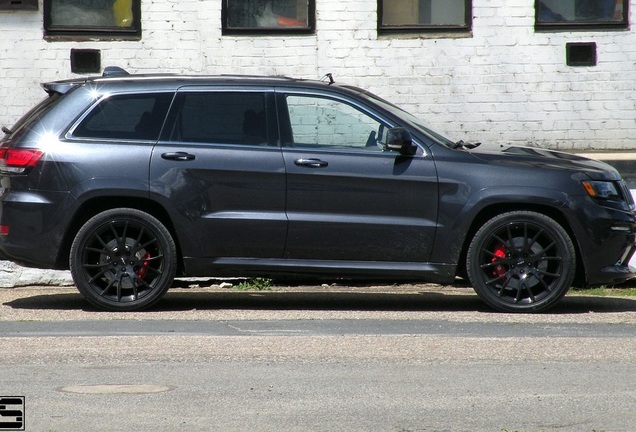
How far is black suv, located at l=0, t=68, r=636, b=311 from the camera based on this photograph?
9.42m

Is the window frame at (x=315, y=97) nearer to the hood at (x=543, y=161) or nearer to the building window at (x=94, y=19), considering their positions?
the hood at (x=543, y=161)

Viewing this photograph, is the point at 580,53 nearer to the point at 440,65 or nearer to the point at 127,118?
the point at 440,65

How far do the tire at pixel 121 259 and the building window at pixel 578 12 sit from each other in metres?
6.08

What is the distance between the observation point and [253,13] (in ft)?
44.7

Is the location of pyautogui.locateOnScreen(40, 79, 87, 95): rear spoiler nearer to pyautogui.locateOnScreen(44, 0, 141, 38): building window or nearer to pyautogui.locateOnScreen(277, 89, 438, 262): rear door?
pyautogui.locateOnScreen(277, 89, 438, 262): rear door

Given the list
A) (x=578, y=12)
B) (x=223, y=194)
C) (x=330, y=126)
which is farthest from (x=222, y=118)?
(x=578, y=12)

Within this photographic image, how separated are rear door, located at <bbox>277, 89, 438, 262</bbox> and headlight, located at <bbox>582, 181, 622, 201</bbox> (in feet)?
4.01

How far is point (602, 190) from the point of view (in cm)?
960

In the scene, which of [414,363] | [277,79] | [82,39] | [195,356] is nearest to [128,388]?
[195,356]

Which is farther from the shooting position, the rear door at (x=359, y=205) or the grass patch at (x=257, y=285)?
the grass patch at (x=257, y=285)

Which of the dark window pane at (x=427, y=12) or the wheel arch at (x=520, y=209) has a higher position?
the dark window pane at (x=427, y=12)

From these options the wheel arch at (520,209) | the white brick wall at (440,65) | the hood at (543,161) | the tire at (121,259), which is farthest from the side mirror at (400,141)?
the white brick wall at (440,65)

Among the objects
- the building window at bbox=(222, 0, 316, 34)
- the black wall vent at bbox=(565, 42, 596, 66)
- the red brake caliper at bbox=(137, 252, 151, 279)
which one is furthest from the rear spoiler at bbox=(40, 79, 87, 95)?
the black wall vent at bbox=(565, 42, 596, 66)

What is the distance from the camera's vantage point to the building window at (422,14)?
13633 millimetres
